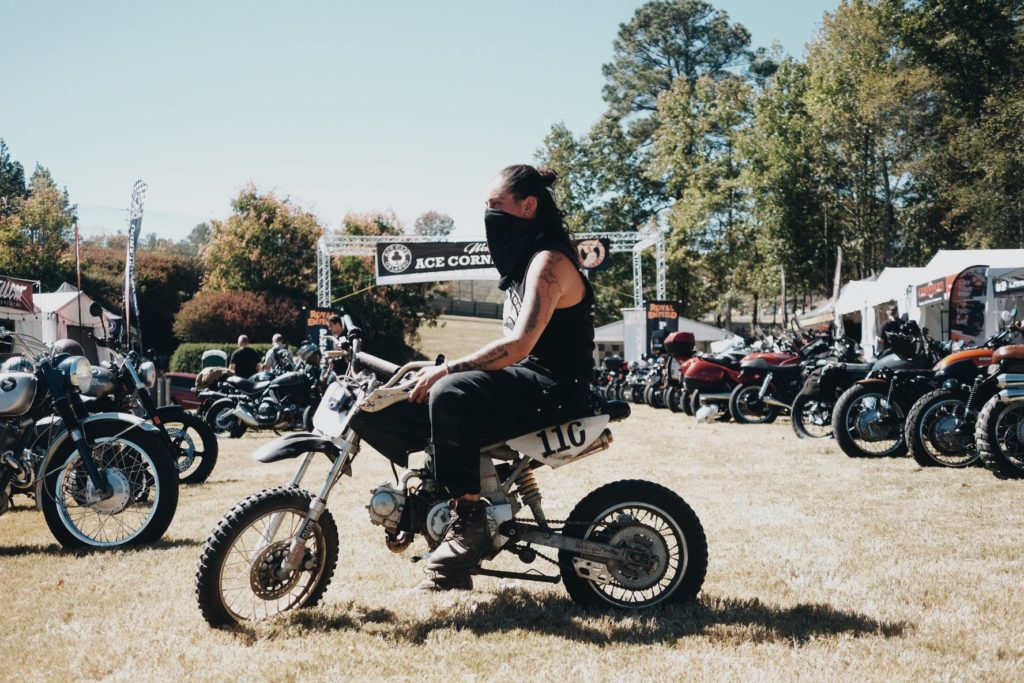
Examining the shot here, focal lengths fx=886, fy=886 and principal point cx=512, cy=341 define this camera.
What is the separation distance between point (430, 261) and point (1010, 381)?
19372 mm

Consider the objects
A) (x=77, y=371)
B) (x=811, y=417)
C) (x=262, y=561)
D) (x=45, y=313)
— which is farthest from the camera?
Result: (x=45, y=313)

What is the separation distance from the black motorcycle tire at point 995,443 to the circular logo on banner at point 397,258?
771 inches

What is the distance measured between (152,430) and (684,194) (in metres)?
43.0

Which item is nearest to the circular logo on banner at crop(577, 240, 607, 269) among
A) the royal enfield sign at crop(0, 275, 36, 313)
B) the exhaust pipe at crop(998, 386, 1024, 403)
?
the royal enfield sign at crop(0, 275, 36, 313)

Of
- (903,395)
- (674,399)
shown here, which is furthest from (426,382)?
(674,399)

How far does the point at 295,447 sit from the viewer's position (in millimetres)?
3613

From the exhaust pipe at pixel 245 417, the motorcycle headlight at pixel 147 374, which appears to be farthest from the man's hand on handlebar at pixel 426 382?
the exhaust pipe at pixel 245 417

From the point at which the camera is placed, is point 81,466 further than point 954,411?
No

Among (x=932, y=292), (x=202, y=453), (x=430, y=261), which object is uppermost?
(x=430, y=261)

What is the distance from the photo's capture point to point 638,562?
12.2 ft

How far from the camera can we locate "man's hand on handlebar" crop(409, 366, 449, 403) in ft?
11.4

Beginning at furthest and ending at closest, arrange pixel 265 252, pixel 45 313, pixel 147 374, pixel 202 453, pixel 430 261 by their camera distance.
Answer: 1. pixel 265 252
2. pixel 430 261
3. pixel 45 313
4. pixel 202 453
5. pixel 147 374

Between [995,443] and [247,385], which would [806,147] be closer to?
[247,385]

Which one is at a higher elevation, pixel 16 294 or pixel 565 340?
pixel 16 294
